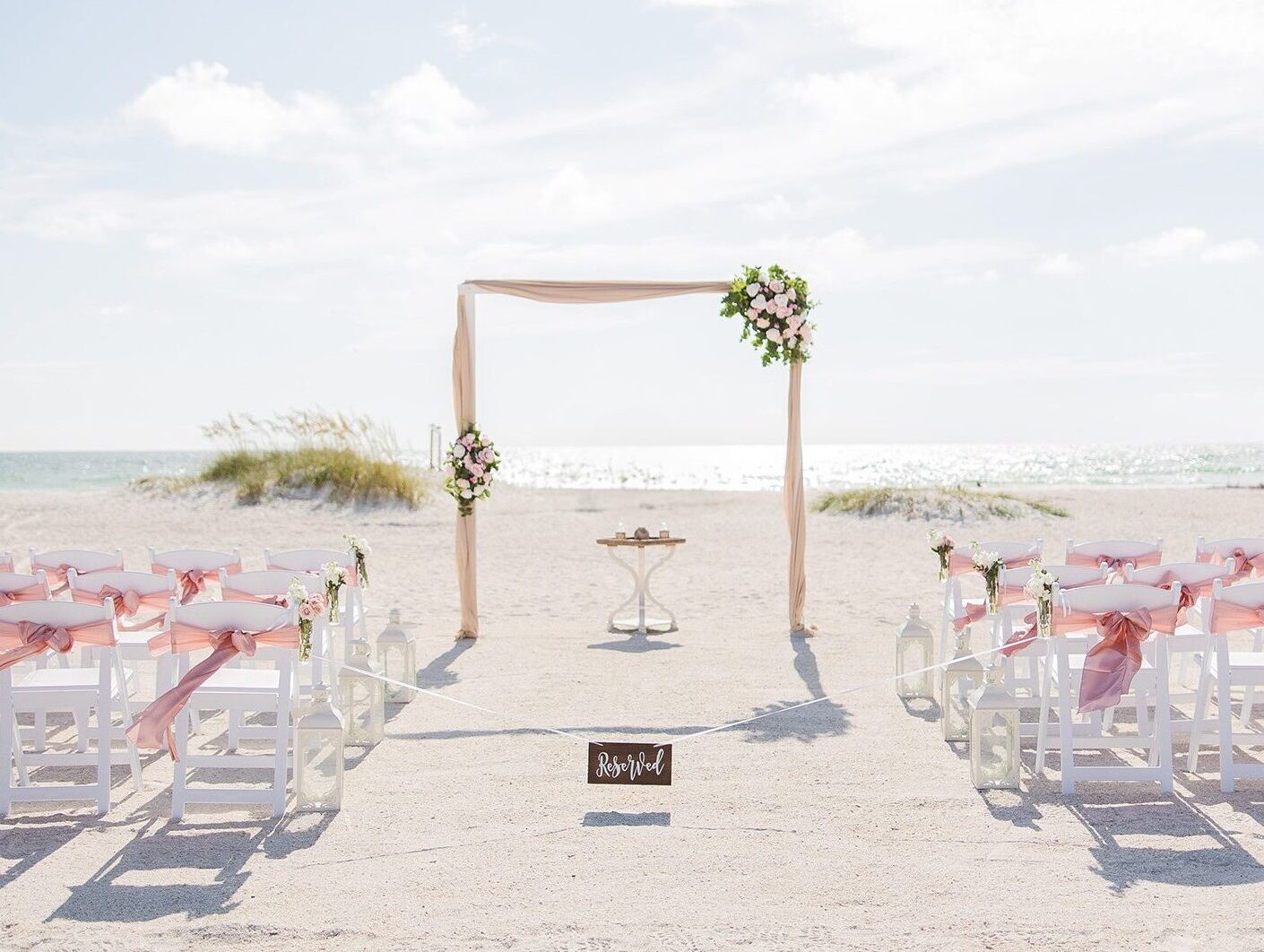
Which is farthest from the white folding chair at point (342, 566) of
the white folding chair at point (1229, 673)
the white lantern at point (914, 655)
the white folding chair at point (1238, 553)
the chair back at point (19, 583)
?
the white folding chair at point (1238, 553)

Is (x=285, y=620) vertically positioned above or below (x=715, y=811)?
above

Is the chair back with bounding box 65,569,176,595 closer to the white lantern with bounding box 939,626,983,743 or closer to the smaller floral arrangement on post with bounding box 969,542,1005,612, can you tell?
the white lantern with bounding box 939,626,983,743

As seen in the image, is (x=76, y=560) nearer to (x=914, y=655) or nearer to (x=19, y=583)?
(x=19, y=583)

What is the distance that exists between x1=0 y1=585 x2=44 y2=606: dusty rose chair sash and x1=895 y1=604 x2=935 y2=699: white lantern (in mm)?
4739

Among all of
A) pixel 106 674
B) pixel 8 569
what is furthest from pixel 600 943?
pixel 8 569

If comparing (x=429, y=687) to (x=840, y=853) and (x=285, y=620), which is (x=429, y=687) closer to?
(x=285, y=620)

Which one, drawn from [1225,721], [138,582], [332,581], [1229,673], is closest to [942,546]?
[1229,673]

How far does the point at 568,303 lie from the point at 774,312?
1.62 m

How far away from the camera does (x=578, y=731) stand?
240 inches

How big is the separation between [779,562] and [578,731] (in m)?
7.95

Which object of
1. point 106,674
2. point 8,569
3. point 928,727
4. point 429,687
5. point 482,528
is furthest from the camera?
point 482,528

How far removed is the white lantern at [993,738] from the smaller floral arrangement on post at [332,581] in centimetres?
306

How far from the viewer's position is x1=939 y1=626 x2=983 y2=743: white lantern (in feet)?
18.3

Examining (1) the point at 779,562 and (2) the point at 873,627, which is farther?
(1) the point at 779,562
